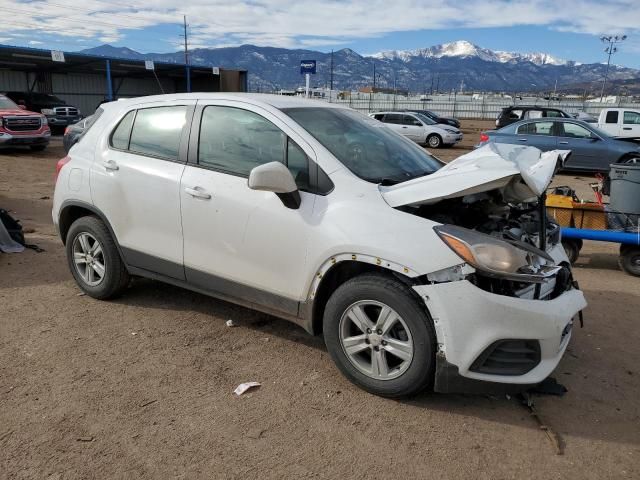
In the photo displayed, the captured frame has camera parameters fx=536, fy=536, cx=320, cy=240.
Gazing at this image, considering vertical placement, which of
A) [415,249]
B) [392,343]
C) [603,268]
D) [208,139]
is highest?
[208,139]

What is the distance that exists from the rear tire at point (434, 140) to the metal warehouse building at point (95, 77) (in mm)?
17609

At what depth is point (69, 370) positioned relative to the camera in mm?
3547

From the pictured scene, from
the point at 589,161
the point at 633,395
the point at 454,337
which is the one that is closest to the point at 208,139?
the point at 454,337

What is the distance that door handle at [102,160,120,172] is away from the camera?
4.32m

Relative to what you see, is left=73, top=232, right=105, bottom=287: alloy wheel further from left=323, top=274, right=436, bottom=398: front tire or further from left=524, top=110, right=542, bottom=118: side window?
left=524, top=110, right=542, bottom=118: side window

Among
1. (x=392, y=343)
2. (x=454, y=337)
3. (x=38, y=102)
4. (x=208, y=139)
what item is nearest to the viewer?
(x=454, y=337)

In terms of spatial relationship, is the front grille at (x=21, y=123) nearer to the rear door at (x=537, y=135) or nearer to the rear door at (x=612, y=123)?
the rear door at (x=537, y=135)

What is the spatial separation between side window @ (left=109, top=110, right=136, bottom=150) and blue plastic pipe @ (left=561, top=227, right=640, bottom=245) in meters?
4.74

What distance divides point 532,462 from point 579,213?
418cm

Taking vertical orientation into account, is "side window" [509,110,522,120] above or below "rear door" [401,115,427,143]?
above

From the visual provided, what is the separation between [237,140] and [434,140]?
2045cm

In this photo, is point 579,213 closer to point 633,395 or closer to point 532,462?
point 633,395

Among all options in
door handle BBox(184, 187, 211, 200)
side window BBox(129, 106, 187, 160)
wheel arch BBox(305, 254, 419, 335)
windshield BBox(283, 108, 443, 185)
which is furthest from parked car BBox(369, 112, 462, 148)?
wheel arch BBox(305, 254, 419, 335)

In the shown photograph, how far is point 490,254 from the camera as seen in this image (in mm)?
2867
